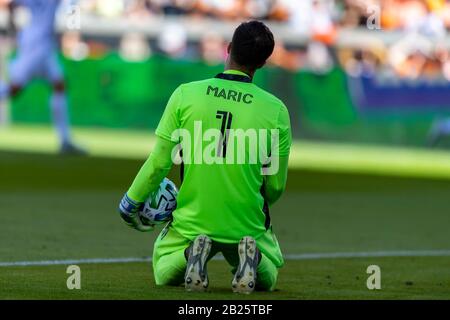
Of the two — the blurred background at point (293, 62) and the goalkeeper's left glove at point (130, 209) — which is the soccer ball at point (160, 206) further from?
the blurred background at point (293, 62)

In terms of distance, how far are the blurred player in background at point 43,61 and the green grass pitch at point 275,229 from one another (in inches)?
41.3

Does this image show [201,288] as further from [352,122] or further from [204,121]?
[352,122]

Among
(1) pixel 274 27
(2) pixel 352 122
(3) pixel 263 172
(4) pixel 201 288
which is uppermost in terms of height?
(1) pixel 274 27

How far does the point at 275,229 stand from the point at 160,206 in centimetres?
481

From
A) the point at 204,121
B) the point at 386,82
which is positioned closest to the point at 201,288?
the point at 204,121

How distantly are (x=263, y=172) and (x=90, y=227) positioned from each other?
4.49 m

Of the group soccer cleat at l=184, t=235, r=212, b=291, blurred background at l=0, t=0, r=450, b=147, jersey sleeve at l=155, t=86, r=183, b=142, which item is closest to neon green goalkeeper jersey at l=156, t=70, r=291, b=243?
jersey sleeve at l=155, t=86, r=183, b=142

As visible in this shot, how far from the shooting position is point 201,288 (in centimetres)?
748

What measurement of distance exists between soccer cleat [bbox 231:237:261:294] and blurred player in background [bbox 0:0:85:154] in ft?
46.6

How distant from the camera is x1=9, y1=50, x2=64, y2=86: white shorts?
21.6m

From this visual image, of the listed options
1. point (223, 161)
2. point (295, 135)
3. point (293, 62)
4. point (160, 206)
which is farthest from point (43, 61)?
point (223, 161)

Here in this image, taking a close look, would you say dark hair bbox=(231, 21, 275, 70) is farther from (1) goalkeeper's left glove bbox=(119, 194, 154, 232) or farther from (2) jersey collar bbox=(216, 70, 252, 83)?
(1) goalkeeper's left glove bbox=(119, 194, 154, 232)

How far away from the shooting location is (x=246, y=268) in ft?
24.6

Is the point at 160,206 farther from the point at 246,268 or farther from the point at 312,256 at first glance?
the point at 312,256
